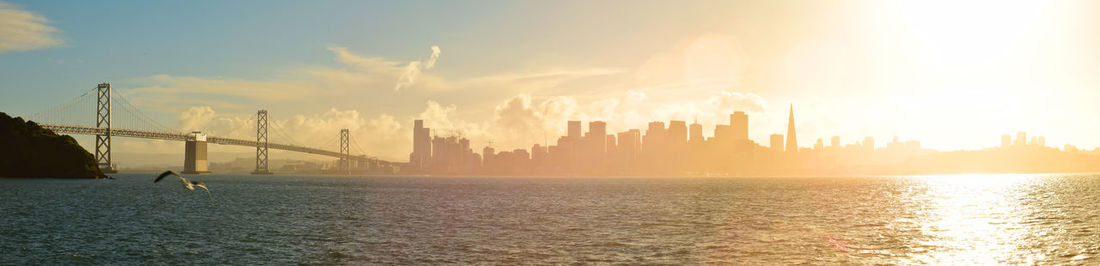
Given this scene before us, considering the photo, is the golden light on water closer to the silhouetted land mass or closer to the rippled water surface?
the rippled water surface

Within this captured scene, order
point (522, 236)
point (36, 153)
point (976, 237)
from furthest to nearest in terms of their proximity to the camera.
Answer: point (36, 153), point (976, 237), point (522, 236)

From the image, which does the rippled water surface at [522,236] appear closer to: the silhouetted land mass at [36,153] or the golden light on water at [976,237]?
the golden light on water at [976,237]

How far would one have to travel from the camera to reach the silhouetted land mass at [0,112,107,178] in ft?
433

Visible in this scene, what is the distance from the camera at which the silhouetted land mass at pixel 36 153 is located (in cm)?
13212

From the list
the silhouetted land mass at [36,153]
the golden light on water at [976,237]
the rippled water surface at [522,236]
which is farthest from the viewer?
the silhouetted land mass at [36,153]

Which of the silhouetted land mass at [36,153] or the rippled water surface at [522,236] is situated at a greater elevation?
the silhouetted land mass at [36,153]

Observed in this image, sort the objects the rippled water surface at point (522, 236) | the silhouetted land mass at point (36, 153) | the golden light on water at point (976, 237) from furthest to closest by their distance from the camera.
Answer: the silhouetted land mass at point (36, 153)
the golden light on water at point (976, 237)
the rippled water surface at point (522, 236)

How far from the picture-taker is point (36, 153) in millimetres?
135875

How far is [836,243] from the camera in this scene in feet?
138

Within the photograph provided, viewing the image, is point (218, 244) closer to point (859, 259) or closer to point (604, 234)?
point (604, 234)

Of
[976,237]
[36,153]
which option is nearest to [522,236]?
[976,237]

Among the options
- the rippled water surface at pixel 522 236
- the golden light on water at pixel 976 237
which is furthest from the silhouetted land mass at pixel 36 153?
the golden light on water at pixel 976 237

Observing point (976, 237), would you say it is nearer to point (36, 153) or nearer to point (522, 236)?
point (522, 236)

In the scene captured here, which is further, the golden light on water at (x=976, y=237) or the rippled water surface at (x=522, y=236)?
the golden light on water at (x=976, y=237)
